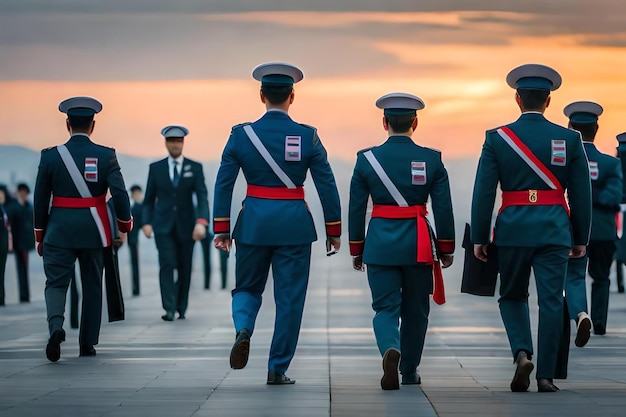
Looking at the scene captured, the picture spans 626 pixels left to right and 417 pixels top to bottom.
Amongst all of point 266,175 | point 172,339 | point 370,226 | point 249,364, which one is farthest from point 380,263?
point 172,339

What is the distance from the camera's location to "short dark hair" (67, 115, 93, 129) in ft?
35.2

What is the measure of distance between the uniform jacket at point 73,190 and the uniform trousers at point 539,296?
10.6ft

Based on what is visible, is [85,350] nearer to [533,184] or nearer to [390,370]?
[390,370]

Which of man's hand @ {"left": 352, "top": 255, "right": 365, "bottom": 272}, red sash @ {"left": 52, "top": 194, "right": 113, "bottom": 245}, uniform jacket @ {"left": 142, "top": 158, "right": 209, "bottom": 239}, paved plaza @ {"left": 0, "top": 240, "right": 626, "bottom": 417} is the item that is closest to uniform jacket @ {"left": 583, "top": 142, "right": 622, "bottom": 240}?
paved plaza @ {"left": 0, "top": 240, "right": 626, "bottom": 417}

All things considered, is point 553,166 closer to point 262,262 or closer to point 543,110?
point 543,110

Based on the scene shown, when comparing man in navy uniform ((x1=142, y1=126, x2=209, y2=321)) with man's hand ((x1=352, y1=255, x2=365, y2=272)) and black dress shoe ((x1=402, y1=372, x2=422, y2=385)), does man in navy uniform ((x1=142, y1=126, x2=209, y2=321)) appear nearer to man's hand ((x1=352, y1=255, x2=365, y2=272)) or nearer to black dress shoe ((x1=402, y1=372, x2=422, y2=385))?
man's hand ((x1=352, y1=255, x2=365, y2=272))

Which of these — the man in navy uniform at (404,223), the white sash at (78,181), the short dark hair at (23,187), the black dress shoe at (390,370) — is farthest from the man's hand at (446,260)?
the short dark hair at (23,187)

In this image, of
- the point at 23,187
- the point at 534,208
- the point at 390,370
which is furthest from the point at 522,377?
the point at 23,187

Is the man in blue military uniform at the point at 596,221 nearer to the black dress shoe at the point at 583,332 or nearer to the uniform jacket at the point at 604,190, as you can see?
the uniform jacket at the point at 604,190

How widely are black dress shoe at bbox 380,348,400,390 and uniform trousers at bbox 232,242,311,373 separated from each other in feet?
2.16

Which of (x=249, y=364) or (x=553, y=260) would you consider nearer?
(x=553, y=260)

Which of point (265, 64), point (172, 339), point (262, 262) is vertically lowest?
point (172, 339)

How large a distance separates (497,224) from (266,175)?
1394mm

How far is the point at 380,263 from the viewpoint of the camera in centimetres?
893
